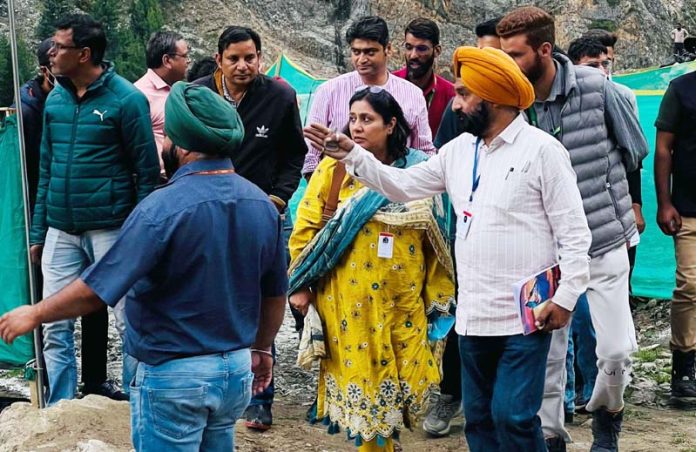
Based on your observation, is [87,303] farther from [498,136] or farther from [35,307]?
[498,136]

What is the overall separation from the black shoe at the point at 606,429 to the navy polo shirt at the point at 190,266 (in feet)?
7.19

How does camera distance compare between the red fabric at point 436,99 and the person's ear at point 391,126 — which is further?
the red fabric at point 436,99

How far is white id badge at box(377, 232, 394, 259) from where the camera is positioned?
4621 millimetres

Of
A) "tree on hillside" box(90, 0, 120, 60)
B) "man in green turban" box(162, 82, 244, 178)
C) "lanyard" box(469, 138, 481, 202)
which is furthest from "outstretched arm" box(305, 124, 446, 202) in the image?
"tree on hillside" box(90, 0, 120, 60)

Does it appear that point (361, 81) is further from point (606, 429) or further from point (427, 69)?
point (606, 429)

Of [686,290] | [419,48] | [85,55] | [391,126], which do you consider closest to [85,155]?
[85,55]

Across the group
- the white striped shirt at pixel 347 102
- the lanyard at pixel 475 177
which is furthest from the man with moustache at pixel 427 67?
the lanyard at pixel 475 177

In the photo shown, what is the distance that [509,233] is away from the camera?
390 cm

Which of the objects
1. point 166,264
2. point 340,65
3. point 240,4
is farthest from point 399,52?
point 166,264

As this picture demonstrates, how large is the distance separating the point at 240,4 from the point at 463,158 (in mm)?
23750

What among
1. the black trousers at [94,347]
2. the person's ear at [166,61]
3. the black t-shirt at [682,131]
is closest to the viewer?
the black trousers at [94,347]

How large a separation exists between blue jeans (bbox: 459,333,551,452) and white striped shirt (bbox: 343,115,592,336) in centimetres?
8

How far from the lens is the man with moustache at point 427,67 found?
6184 millimetres

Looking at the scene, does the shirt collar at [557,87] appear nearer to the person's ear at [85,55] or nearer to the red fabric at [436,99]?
the red fabric at [436,99]
